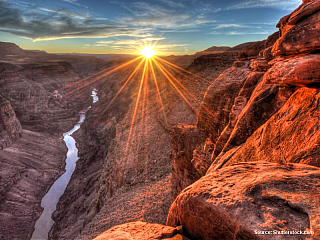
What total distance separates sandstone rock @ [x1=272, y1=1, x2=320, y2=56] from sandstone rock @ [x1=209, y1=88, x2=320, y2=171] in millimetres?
1328

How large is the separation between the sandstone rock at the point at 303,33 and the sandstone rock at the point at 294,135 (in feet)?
4.36

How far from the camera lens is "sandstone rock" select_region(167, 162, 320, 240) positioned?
4062 mm

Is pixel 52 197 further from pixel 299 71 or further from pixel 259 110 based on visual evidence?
pixel 299 71

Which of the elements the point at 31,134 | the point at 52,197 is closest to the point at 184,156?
the point at 52,197

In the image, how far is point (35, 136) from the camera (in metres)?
52.6

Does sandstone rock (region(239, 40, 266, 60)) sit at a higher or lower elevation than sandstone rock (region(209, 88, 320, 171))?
higher

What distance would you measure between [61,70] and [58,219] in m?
87.5

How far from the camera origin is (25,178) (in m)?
38.3

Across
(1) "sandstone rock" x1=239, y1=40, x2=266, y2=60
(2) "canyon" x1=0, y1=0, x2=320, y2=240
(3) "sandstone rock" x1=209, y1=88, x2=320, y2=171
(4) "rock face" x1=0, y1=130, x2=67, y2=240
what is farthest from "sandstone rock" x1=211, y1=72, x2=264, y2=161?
(4) "rock face" x1=0, y1=130, x2=67, y2=240

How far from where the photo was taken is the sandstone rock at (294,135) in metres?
5.57

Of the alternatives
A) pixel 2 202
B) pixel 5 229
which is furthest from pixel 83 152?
pixel 5 229

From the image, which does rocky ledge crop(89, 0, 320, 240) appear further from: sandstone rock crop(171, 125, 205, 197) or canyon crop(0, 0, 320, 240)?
sandstone rock crop(171, 125, 205, 197)

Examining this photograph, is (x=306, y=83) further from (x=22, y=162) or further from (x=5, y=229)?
(x=22, y=162)

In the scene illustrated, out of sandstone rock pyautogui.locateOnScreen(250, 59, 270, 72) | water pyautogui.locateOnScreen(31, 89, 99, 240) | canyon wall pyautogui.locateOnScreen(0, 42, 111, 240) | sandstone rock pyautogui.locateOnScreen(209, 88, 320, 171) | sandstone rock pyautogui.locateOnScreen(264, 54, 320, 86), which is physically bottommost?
water pyautogui.locateOnScreen(31, 89, 99, 240)
